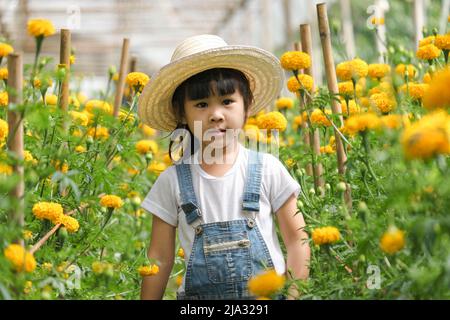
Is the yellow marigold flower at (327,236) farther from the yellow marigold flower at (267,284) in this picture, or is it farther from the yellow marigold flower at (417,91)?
the yellow marigold flower at (417,91)

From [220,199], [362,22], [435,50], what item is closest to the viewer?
[220,199]

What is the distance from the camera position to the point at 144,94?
94.9 inches

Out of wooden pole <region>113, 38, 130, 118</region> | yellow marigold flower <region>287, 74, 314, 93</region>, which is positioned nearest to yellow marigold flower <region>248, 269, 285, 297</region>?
yellow marigold flower <region>287, 74, 314, 93</region>

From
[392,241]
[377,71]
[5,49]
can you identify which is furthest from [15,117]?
[377,71]

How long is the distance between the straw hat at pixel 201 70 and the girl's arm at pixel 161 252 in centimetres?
38

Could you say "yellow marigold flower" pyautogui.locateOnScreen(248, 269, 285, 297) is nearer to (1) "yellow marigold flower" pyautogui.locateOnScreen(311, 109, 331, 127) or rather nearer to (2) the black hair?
(2) the black hair

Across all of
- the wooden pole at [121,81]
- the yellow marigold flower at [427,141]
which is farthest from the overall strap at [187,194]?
the wooden pole at [121,81]

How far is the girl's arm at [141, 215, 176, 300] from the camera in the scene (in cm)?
224

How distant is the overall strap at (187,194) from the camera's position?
217cm

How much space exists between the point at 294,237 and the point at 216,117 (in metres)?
0.39

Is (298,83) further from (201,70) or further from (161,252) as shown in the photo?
(161,252)
